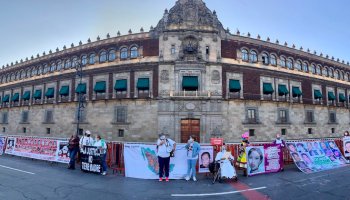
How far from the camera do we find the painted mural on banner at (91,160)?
30.1 feet

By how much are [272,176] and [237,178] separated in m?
1.82

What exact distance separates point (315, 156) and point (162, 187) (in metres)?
8.83

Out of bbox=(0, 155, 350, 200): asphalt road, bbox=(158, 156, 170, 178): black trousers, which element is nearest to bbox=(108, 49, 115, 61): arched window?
bbox=(0, 155, 350, 200): asphalt road

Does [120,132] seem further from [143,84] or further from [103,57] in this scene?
[103,57]

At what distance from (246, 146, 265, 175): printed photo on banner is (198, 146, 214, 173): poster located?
1740 millimetres

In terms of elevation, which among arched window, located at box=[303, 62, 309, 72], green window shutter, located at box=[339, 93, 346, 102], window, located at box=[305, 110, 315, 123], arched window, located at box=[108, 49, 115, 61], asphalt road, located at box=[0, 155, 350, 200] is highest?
arched window, located at box=[108, 49, 115, 61]

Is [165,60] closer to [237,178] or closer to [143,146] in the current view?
[143,146]

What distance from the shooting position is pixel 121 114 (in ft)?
73.7

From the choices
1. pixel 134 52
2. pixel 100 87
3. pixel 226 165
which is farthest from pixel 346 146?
pixel 100 87

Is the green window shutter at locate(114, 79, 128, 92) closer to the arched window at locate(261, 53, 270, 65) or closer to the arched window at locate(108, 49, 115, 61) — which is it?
the arched window at locate(108, 49, 115, 61)

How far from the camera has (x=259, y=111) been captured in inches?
906

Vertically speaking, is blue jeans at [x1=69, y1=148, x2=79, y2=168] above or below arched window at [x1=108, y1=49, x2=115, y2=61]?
below

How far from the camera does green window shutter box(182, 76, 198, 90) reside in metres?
20.9

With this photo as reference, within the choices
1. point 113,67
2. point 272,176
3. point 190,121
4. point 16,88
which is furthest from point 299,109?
point 16,88
